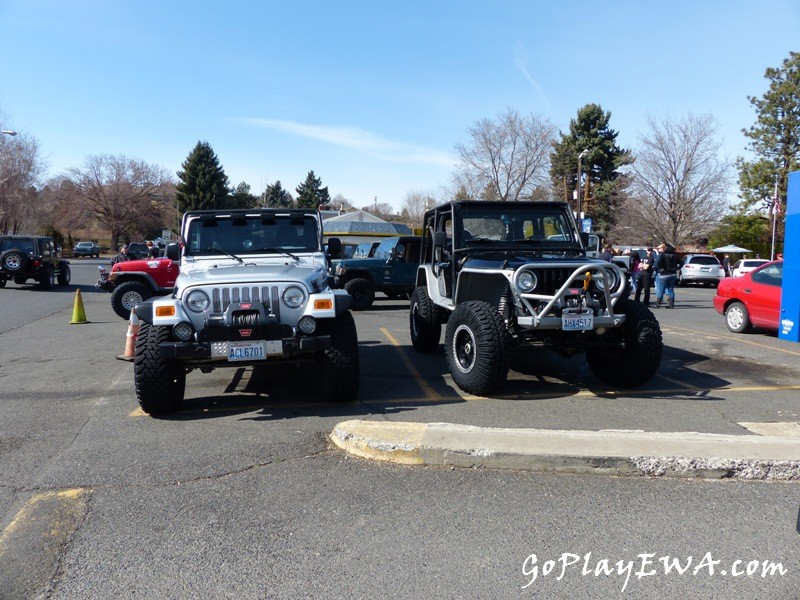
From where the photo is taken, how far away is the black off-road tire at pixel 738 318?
12055mm

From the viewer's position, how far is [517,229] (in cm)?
816

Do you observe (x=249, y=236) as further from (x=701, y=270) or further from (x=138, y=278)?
(x=701, y=270)

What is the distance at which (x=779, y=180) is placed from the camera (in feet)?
138

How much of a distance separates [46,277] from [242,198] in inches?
2797

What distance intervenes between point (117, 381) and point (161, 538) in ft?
15.7

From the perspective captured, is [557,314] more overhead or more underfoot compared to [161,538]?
more overhead

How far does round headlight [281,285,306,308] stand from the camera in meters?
6.20

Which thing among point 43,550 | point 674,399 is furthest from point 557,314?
point 43,550

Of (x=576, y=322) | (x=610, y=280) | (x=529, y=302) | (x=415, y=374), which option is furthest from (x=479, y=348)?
(x=415, y=374)

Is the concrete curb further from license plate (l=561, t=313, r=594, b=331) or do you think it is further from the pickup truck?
the pickup truck

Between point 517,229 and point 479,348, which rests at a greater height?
point 517,229

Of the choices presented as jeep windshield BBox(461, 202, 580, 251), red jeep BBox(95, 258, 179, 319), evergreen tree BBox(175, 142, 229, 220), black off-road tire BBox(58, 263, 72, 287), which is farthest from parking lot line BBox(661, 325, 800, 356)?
evergreen tree BBox(175, 142, 229, 220)

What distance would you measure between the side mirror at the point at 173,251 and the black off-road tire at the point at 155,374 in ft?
6.24

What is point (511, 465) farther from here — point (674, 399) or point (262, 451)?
point (674, 399)
